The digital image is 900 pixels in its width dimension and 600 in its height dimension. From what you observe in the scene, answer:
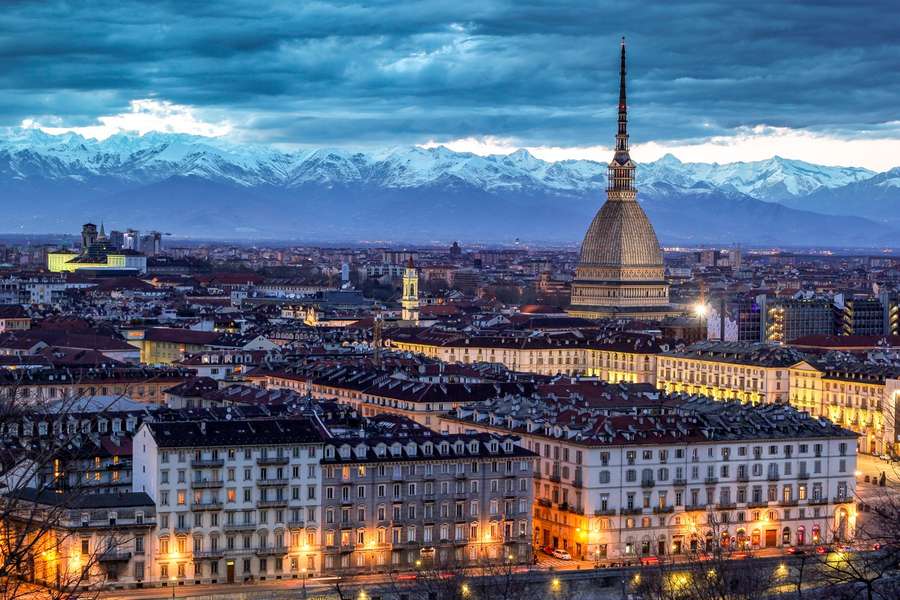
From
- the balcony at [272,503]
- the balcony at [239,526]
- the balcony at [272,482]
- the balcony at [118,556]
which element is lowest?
the balcony at [118,556]

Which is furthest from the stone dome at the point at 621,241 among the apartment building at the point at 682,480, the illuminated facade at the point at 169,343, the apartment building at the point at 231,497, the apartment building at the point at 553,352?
the apartment building at the point at 231,497

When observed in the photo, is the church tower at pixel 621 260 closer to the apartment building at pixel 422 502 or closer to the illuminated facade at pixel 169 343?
the illuminated facade at pixel 169 343

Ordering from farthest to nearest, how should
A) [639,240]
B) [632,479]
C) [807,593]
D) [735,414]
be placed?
1. [639,240]
2. [735,414]
3. [632,479]
4. [807,593]

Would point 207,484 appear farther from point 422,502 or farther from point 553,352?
point 553,352

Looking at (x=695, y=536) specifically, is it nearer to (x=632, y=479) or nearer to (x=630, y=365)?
(x=632, y=479)

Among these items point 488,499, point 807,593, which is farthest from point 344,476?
point 807,593

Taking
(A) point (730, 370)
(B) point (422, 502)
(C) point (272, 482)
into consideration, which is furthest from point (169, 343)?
(C) point (272, 482)
